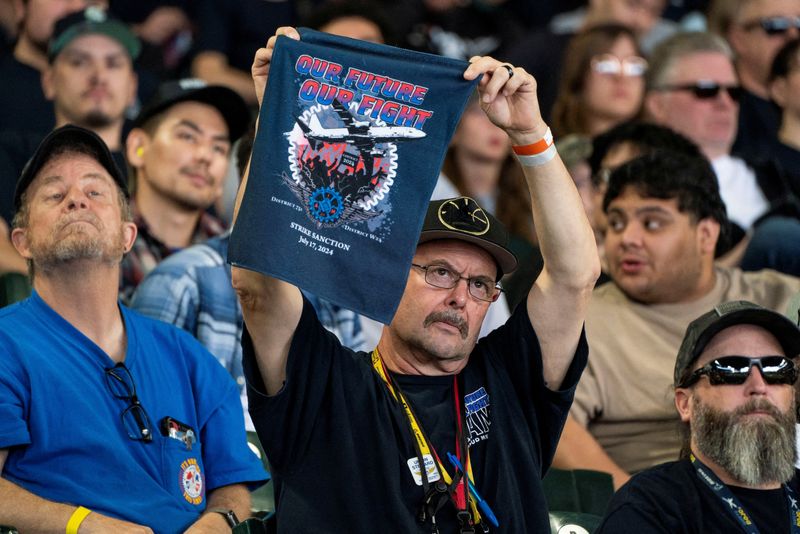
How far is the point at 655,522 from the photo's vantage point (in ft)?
12.2

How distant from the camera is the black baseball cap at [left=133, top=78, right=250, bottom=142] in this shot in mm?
6004

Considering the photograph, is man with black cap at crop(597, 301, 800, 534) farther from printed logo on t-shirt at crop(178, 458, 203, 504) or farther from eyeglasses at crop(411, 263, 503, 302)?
printed logo on t-shirt at crop(178, 458, 203, 504)

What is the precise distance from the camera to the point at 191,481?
397 cm

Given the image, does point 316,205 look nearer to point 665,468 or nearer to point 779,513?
point 665,468

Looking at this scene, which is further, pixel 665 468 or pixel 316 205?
pixel 665 468

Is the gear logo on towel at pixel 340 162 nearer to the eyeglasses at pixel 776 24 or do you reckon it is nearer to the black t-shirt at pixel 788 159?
the black t-shirt at pixel 788 159

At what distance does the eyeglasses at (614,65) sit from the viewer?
7699 millimetres

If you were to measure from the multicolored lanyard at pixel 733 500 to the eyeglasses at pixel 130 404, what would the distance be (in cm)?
160

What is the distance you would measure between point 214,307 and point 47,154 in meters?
0.98

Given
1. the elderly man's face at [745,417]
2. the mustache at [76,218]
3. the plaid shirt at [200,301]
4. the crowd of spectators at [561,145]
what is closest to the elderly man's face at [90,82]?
the crowd of spectators at [561,145]

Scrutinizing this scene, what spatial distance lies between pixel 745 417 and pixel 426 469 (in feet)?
3.39

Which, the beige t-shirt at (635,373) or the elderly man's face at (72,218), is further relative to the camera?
the beige t-shirt at (635,373)

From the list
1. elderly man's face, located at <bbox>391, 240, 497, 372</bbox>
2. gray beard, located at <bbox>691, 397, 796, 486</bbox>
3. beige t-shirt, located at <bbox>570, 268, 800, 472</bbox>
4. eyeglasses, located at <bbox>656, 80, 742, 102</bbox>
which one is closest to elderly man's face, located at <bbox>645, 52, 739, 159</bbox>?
eyeglasses, located at <bbox>656, 80, 742, 102</bbox>

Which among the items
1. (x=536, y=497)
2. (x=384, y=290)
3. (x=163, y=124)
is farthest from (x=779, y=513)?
(x=163, y=124)
